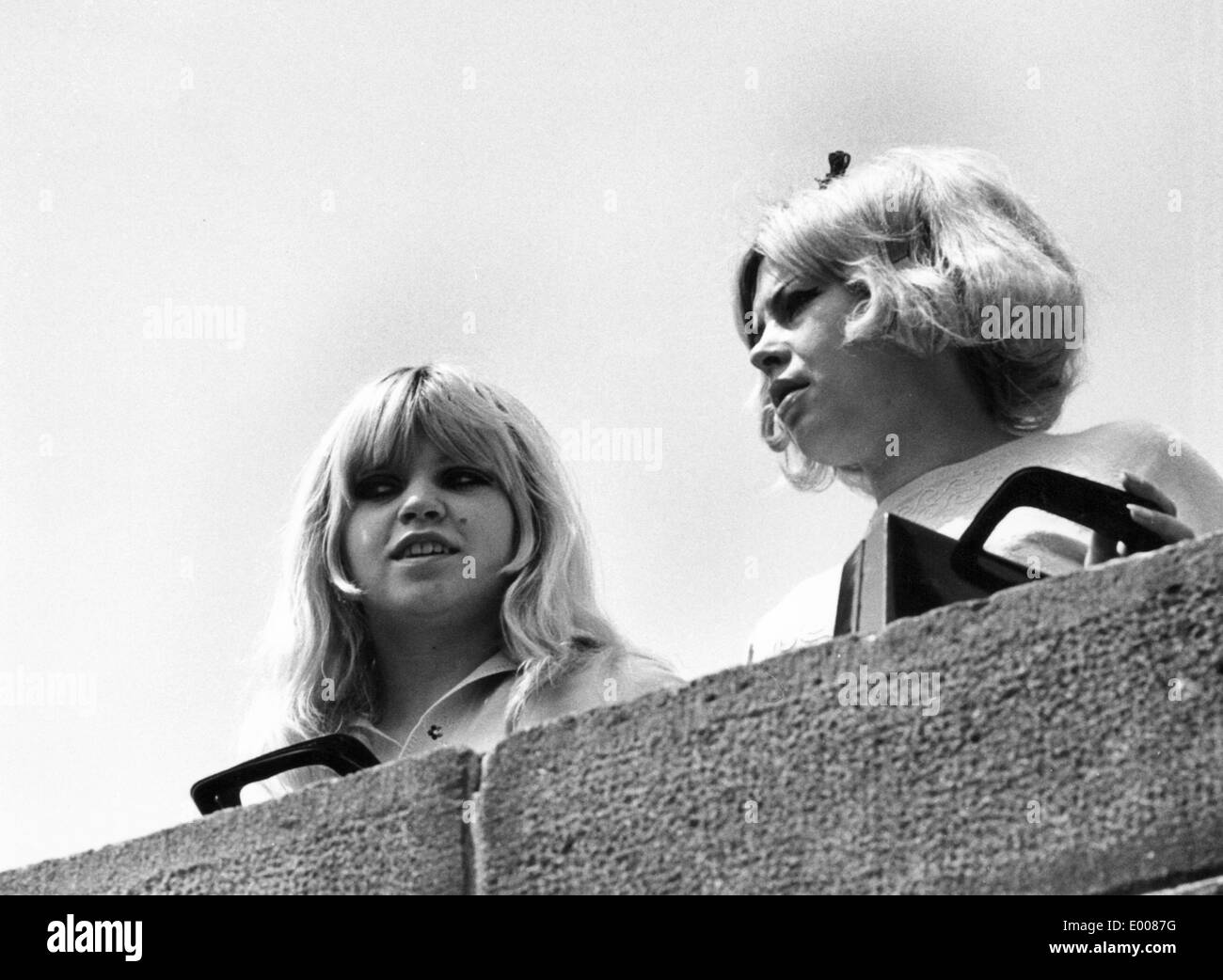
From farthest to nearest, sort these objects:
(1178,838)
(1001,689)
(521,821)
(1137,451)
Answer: (1137,451) < (521,821) < (1001,689) < (1178,838)

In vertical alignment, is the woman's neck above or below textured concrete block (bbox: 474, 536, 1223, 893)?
above

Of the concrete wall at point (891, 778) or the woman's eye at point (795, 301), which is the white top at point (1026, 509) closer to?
the woman's eye at point (795, 301)

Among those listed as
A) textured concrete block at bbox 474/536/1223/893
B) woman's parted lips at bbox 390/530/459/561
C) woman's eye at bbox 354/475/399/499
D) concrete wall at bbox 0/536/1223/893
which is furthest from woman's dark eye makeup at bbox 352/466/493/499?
textured concrete block at bbox 474/536/1223/893

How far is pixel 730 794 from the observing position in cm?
452

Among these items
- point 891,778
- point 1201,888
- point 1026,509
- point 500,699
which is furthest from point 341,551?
point 1201,888

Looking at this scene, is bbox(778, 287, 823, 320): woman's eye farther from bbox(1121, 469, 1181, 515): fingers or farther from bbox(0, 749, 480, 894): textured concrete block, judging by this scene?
bbox(0, 749, 480, 894): textured concrete block

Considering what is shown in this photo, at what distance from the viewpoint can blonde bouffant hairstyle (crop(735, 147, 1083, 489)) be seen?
19.9ft

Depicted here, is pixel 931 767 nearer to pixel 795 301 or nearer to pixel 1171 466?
pixel 1171 466

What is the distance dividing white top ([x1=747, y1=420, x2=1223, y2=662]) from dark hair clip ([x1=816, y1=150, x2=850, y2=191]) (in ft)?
3.16

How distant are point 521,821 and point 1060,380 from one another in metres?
2.16

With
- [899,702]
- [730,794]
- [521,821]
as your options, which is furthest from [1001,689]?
[521,821]

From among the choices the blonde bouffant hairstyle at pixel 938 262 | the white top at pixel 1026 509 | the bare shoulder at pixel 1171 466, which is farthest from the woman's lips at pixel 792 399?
the bare shoulder at pixel 1171 466

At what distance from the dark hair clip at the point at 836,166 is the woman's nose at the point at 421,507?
1.31 metres
